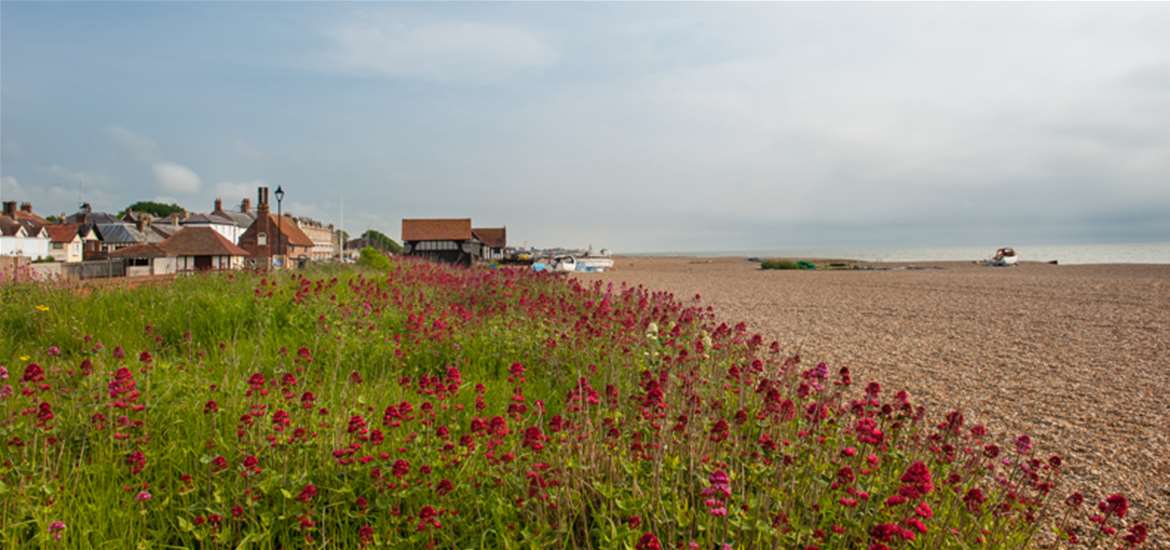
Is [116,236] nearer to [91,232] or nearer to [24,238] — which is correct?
[91,232]

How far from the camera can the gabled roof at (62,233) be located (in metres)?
67.2

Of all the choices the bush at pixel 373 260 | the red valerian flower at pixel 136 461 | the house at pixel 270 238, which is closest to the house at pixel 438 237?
the house at pixel 270 238

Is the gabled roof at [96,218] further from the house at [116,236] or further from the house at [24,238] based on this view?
the house at [24,238]

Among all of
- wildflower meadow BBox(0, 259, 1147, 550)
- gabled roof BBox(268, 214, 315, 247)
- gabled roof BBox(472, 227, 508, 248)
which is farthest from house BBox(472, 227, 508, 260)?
wildflower meadow BBox(0, 259, 1147, 550)

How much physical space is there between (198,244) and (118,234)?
136 feet

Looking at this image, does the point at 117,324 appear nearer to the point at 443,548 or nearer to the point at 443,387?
the point at 443,387

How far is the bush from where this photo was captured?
21.6 m

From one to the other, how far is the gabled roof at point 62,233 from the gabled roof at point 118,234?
16.5 feet

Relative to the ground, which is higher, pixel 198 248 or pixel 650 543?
pixel 198 248

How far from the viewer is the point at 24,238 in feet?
207

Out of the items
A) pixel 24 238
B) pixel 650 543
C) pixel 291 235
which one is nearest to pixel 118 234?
pixel 24 238

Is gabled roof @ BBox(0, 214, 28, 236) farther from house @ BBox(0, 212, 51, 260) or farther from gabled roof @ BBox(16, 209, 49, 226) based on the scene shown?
gabled roof @ BBox(16, 209, 49, 226)

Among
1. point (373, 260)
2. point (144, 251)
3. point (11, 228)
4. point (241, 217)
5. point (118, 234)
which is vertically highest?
point (241, 217)

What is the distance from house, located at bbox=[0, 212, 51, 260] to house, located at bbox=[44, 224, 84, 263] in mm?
844
